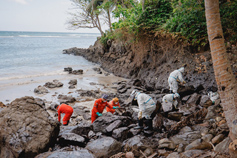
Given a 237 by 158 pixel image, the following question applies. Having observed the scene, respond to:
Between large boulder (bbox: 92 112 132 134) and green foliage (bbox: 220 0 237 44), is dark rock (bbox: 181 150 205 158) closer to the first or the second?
large boulder (bbox: 92 112 132 134)

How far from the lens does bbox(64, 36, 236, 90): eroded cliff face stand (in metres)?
9.38

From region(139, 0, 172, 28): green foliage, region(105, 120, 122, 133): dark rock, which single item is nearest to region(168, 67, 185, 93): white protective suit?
region(105, 120, 122, 133): dark rock

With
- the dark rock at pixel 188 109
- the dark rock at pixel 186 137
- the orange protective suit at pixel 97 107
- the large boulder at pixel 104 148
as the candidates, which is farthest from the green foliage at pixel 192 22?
the large boulder at pixel 104 148

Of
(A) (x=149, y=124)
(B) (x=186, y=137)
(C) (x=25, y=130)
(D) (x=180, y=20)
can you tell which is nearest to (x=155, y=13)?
(D) (x=180, y=20)

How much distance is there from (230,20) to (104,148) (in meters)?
8.73

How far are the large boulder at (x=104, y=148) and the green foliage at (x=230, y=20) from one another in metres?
8.02

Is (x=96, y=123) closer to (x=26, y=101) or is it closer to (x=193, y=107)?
(x=26, y=101)

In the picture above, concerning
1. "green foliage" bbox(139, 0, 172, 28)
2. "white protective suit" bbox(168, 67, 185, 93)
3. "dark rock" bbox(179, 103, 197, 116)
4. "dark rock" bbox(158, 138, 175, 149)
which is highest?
"green foliage" bbox(139, 0, 172, 28)

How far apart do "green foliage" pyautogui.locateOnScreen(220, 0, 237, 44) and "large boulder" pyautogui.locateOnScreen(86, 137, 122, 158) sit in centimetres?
802

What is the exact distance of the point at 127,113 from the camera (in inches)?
284

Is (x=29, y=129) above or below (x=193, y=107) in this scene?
above

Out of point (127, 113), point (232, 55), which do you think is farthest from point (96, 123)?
point (232, 55)

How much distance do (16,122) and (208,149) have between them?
4.84 m

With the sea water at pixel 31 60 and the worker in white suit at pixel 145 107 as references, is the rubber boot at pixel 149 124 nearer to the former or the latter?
the worker in white suit at pixel 145 107
